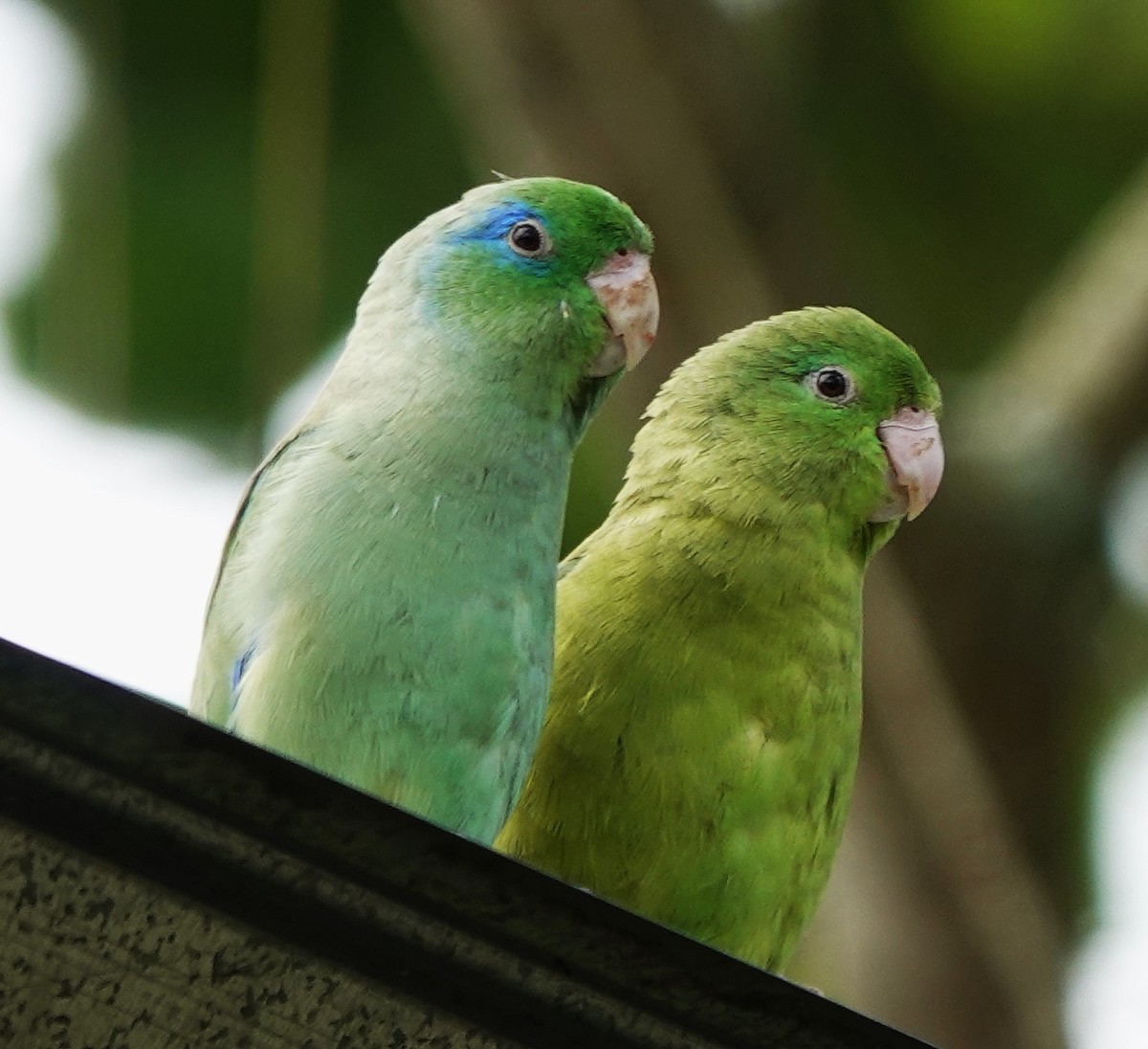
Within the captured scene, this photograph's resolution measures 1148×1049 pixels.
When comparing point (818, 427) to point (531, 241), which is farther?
point (818, 427)

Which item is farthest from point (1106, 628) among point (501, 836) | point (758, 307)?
point (501, 836)

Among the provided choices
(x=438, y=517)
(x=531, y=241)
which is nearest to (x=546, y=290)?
(x=531, y=241)

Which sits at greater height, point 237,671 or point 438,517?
point 438,517

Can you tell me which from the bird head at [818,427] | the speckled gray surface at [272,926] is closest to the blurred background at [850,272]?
the bird head at [818,427]

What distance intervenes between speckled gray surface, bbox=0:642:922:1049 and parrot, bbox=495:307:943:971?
1185 millimetres

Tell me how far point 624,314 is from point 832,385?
1.48 feet

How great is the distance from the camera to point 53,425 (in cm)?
506

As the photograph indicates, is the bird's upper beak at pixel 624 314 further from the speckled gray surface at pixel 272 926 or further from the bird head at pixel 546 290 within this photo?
the speckled gray surface at pixel 272 926

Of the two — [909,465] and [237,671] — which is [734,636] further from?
[237,671]

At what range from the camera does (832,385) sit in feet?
→ 10.4

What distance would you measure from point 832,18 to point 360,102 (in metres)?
1.45

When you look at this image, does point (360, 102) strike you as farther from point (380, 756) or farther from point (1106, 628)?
point (380, 756)

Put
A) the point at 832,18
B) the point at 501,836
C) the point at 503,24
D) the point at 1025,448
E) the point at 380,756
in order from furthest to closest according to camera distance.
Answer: the point at 832,18 → the point at 1025,448 → the point at 503,24 → the point at 501,836 → the point at 380,756

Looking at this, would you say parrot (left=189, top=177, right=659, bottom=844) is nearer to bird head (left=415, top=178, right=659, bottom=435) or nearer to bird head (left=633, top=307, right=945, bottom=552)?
bird head (left=415, top=178, right=659, bottom=435)
